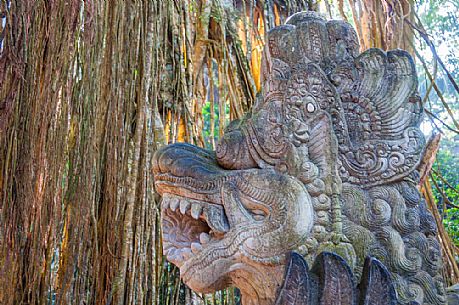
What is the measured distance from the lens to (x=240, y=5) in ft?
11.0

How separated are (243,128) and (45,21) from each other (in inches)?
64.9

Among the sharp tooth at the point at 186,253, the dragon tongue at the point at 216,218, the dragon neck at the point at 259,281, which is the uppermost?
the dragon tongue at the point at 216,218

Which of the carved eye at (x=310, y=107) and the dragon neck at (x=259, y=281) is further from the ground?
the carved eye at (x=310, y=107)

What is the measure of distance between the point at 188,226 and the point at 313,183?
28 cm

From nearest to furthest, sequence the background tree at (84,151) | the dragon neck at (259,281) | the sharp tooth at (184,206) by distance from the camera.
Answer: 1. the dragon neck at (259,281)
2. the sharp tooth at (184,206)
3. the background tree at (84,151)

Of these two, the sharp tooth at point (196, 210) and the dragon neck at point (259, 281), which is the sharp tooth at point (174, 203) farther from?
the dragon neck at point (259, 281)

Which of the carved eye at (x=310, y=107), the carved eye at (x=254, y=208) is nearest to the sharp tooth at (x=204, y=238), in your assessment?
the carved eye at (x=254, y=208)

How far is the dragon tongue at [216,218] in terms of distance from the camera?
1185 mm

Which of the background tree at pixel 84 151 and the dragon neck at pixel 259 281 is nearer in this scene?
the dragon neck at pixel 259 281

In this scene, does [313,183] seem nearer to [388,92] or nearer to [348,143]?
[348,143]

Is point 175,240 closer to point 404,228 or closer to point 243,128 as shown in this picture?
point 243,128

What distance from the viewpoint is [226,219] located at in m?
1.20

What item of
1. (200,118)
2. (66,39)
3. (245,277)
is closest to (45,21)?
(66,39)

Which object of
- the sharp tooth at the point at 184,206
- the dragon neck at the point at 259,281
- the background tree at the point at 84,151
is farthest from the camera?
the background tree at the point at 84,151
